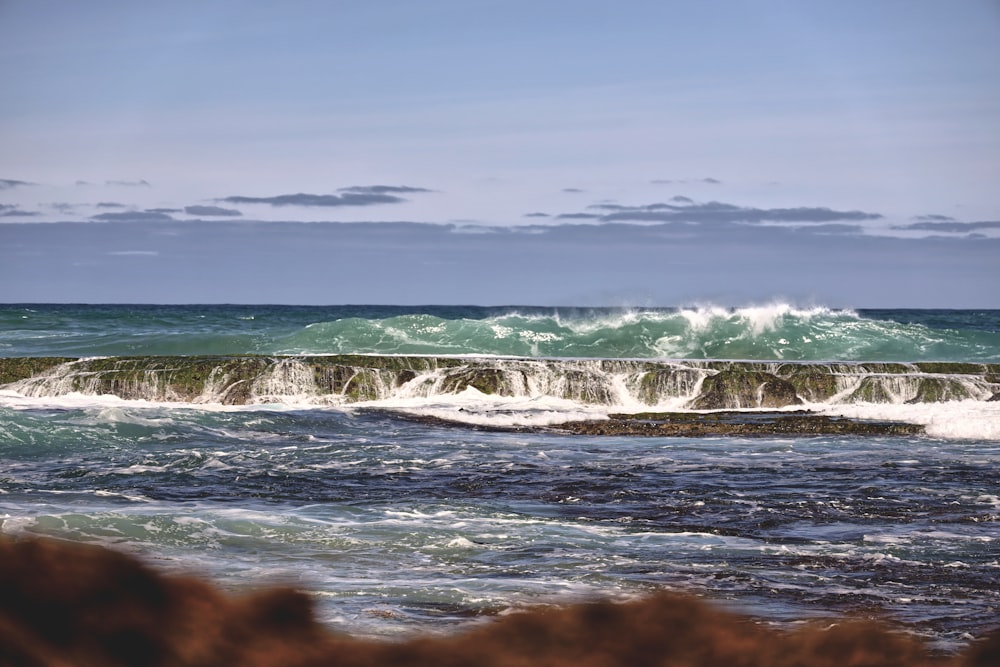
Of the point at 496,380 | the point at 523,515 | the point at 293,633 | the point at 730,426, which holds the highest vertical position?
the point at 293,633

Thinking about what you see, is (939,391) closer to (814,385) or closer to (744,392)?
(814,385)

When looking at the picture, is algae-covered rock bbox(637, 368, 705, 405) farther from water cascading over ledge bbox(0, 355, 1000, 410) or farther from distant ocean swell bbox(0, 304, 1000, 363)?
distant ocean swell bbox(0, 304, 1000, 363)

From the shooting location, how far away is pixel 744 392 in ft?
77.2

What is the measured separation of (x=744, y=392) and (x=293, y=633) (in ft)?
75.1

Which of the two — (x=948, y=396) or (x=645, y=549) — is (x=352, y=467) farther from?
(x=948, y=396)

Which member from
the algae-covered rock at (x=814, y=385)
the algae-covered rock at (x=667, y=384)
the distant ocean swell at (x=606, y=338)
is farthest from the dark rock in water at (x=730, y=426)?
the distant ocean swell at (x=606, y=338)

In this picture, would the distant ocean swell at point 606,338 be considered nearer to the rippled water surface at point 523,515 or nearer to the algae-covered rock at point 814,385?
the algae-covered rock at point 814,385

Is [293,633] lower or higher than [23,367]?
higher

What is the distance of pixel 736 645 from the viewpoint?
1.28 metres

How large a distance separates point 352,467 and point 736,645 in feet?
43.1

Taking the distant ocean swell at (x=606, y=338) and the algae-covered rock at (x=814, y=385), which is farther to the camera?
the distant ocean swell at (x=606, y=338)

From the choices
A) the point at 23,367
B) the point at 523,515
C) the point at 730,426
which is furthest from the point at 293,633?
the point at 23,367

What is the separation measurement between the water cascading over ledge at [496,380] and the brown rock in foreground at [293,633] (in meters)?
22.4

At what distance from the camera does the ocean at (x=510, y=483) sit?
754cm
